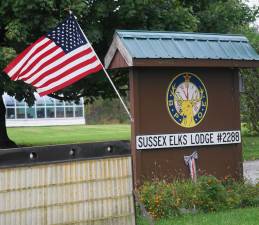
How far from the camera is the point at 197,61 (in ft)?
32.6

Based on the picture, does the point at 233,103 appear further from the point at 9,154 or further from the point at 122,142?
the point at 9,154

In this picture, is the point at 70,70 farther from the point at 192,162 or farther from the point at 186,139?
the point at 192,162

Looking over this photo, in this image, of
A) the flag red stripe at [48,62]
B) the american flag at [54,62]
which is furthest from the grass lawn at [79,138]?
the flag red stripe at [48,62]

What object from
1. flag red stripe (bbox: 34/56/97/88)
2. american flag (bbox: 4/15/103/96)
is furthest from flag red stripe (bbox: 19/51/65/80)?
flag red stripe (bbox: 34/56/97/88)

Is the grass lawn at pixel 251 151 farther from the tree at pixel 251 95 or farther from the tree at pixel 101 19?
the tree at pixel 101 19

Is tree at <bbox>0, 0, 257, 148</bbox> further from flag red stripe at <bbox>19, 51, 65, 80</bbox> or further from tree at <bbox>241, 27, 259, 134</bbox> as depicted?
flag red stripe at <bbox>19, 51, 65, 80</bbox>

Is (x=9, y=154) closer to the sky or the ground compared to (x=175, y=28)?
closer to the ground

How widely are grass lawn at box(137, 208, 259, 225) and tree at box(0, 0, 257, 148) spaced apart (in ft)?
30.4

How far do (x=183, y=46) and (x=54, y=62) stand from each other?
2446 mm

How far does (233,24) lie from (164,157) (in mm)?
14399

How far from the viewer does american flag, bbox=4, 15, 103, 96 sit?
875 cm

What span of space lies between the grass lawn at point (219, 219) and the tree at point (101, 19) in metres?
9.27

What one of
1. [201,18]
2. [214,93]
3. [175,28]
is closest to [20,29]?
[175,28]

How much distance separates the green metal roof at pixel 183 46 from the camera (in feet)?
31.5
